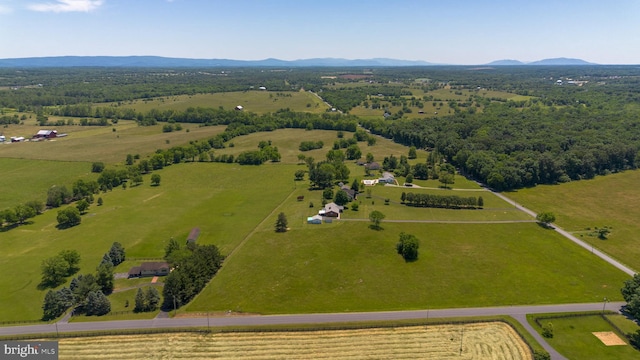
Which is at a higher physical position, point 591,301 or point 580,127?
point 580,127

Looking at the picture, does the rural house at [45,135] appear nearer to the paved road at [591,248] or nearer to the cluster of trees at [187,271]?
the cluster of trees at [187,271]

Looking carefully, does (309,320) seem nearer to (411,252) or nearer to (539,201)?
(411,252)

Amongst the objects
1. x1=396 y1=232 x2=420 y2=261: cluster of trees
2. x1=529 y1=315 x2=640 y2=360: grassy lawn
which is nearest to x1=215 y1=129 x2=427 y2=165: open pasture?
x1=396 y1=232 x2=420 y2=261: cluster of trees

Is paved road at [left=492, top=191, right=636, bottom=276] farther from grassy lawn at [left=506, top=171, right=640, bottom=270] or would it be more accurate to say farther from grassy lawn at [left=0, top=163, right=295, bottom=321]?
grassy lawn at [left=0, top=163, right=295, bottom=321]

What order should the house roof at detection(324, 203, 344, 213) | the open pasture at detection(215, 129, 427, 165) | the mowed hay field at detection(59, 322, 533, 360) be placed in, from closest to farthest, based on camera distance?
the mowed hay field at detection(59, 322, 533, 360), the house roof at detection(324, 203, 344, 213), the open pasture at detection(215, 129, 427, 165)

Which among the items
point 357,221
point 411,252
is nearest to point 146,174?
point 357,221

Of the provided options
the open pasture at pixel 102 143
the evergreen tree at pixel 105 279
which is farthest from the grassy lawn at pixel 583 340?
the open pasture at pixel 102 143
